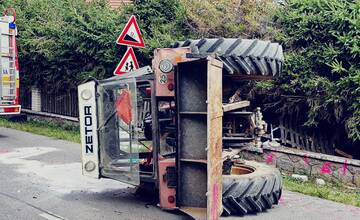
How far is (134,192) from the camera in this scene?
7.35m

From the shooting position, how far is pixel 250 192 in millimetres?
6117

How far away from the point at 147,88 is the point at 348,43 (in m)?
4.67

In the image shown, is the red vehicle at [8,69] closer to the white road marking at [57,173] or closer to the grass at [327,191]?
the white road marking at [57,173]

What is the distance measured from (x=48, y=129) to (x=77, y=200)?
8.52 metres

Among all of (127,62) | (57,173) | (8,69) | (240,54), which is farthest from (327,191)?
(8,69)

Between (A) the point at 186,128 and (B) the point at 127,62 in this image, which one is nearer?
(A) the point at 186,128

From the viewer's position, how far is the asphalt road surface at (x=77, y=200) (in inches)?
245

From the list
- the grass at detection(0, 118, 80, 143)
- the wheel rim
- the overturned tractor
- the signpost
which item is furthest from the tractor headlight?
the grass at detection(0, 118, 80, 143)

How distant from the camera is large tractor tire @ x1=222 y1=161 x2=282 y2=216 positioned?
19.7ft

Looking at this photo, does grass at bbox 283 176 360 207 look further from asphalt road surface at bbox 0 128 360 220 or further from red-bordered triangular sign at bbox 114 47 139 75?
red-bordered triangular sign at bbox 114 47 139 75

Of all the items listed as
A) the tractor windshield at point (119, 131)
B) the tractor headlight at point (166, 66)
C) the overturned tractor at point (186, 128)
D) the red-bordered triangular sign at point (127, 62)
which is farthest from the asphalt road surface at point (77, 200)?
the red-bordered triangular sign at point (127, 62)

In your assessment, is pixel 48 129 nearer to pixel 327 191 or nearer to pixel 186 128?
pixel 327 191

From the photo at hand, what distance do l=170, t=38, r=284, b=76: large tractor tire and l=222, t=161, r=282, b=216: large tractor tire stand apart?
1.41 metres

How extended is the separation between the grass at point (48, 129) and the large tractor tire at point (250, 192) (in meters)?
7.39
